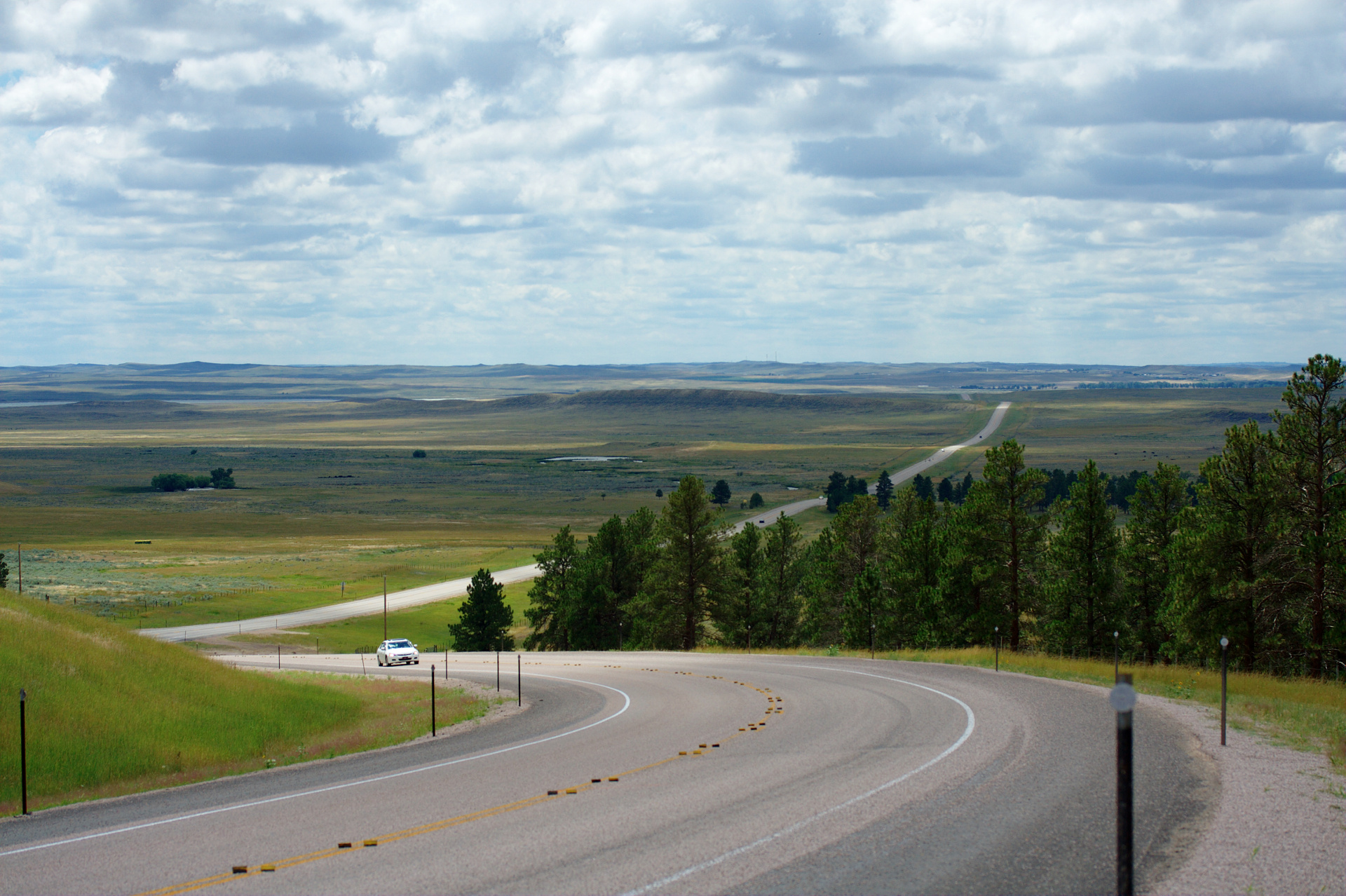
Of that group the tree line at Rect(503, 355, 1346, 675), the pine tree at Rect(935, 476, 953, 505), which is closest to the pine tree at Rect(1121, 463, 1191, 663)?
the tree line at Rect(503, 355, 1346, 675)

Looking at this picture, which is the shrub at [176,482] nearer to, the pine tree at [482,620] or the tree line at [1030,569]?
the tree line at [1030,569]

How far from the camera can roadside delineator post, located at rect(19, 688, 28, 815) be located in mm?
14516

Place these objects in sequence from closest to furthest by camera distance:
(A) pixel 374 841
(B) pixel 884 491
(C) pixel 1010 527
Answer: (A) pixel 374 841, (C) pixel 1010 527, (B) pixel 884 491

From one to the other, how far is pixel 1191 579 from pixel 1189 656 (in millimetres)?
7451

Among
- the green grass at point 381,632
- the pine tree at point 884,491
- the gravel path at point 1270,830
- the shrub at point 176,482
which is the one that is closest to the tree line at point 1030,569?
the green grass at point 381,632

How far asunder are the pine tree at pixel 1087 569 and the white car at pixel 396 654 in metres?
27.0

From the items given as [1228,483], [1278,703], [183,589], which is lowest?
[183,589]

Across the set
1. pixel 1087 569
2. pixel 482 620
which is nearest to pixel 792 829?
pixel 1087 569

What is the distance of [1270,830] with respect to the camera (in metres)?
11.6

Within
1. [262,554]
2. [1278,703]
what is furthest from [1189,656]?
[262,554]

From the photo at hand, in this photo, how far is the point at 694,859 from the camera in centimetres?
1100

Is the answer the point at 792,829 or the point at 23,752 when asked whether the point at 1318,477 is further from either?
the point at 23,752

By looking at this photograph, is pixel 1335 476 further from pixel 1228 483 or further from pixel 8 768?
pixel 8 768

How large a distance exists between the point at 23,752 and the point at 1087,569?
1490 inches
